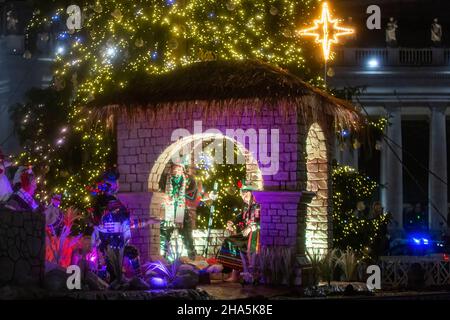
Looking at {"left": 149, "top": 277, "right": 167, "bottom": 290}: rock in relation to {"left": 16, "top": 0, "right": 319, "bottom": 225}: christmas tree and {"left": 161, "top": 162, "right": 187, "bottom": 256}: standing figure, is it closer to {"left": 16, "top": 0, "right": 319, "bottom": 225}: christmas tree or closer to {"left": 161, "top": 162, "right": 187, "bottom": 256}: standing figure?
{"left": 161, "top": 162, "right": 187, "bottom": 256}: standing figure

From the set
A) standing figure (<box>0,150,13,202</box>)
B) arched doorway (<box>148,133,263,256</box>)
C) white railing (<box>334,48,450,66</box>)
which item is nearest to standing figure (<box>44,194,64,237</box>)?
standing figure (<box>0,150,13,202</box>)

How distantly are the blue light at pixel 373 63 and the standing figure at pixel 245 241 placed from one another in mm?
29847

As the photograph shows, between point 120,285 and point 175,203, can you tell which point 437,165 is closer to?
point 175,203

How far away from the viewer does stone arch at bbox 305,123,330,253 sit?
66.5ft

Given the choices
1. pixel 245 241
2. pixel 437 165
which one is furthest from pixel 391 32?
pixel 245 241

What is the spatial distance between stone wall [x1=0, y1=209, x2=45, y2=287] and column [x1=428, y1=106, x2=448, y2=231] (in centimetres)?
3405

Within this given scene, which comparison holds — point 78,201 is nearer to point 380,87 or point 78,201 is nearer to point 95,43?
point 95,43

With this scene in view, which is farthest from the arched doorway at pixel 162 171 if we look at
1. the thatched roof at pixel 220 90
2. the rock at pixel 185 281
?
the rock at pixel 185 281

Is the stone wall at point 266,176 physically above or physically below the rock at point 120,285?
above

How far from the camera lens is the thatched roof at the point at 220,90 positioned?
17906mm

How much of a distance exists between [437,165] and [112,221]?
3305cm

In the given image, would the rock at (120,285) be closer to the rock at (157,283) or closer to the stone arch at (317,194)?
the rock at (157,283)

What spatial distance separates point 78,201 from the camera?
25828mm
